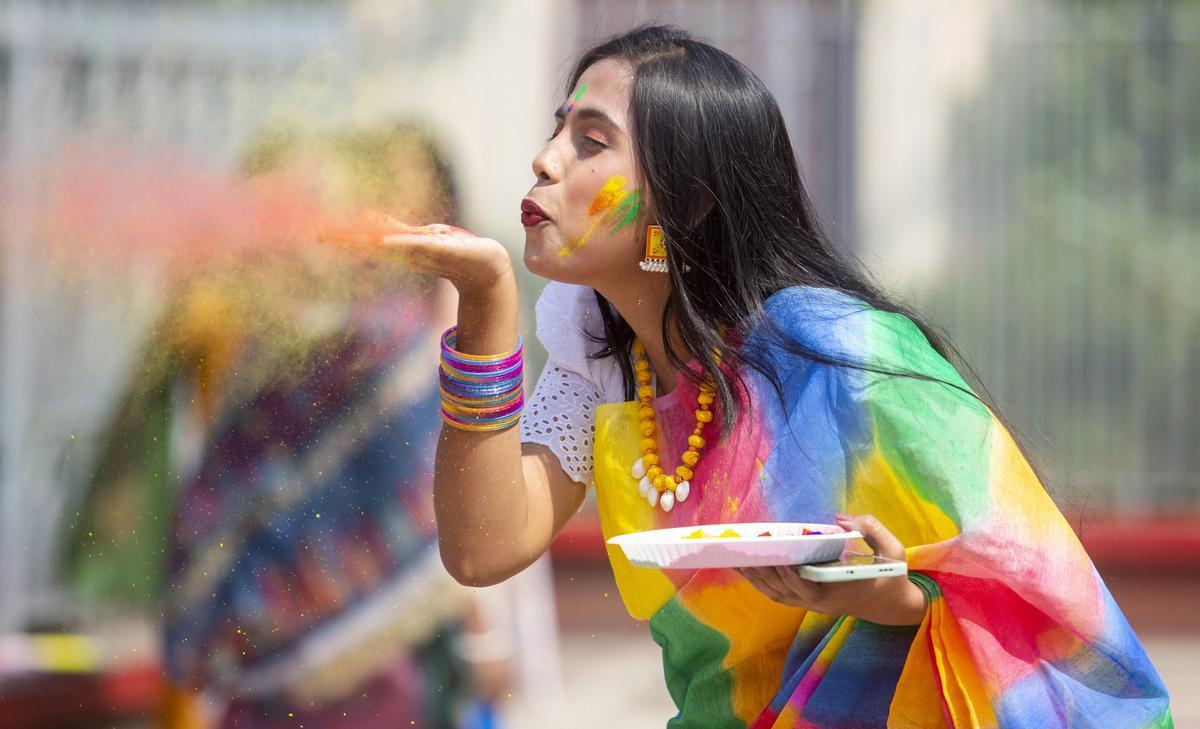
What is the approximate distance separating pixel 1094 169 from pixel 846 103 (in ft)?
3.33

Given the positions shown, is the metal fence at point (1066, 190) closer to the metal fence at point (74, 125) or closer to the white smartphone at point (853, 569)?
the metal fence at point (74, 125)

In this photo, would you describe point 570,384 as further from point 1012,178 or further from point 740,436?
point 1012,178

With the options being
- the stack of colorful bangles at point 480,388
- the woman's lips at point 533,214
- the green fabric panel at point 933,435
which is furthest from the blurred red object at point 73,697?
the green fabric panel at point 933,435

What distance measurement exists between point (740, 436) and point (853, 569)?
0.43m

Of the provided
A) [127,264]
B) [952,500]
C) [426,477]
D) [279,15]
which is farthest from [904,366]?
[279,15]

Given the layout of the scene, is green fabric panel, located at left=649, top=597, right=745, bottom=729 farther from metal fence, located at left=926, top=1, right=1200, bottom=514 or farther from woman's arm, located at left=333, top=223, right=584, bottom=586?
metal fence, located at left=926, top=1, right=1200, bottom=514

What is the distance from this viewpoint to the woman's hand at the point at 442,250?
178 centimetres

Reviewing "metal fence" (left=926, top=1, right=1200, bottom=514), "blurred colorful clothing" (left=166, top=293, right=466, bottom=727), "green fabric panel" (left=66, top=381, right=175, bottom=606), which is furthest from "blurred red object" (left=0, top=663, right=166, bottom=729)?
"metal fence" (left=926, top=1, right=1200, bottom=514)

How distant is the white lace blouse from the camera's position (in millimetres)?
2111

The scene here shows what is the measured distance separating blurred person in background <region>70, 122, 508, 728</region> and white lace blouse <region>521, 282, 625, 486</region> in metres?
1.26

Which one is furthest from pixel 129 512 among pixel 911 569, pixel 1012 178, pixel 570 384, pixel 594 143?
pixel 1012 178

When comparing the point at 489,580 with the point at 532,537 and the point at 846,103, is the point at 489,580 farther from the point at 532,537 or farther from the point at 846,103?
the point at 846,103

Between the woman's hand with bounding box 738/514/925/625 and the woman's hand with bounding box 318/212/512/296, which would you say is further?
the woman's hand with bounding box 318/212/512/296

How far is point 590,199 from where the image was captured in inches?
77.2
